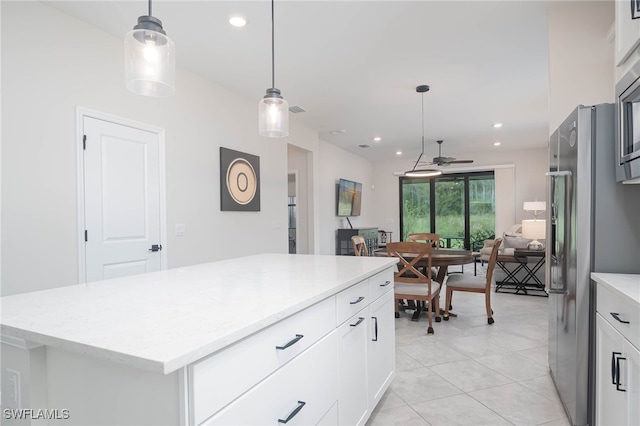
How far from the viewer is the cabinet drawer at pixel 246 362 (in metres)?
0.80

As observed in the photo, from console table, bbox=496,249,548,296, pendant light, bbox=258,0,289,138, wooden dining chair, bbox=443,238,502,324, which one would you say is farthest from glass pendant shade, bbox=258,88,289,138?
console table, bbox=496,249,548,296

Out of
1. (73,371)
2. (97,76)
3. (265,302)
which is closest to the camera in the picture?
(73,371)

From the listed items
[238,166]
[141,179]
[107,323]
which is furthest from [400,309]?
[107,323]

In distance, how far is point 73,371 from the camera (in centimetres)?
92

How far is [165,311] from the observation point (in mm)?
1097

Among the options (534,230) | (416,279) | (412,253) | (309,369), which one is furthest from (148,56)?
(534,230)

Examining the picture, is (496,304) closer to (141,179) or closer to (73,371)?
(141,179)

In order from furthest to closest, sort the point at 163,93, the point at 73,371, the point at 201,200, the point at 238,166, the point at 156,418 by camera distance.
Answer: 1. the point at 238,166
2. the point at 201,200
3. the point at 163,93
4. the point at 73,371
5. the point at 156,418

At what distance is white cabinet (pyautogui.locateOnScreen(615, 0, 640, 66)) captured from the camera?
149 centimetres

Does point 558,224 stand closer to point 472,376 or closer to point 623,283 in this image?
point 623,283

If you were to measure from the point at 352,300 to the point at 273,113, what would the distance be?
118 cm

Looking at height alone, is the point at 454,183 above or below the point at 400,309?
above

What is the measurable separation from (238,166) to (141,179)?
132 cm

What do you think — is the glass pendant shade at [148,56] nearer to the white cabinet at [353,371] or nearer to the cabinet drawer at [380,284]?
the white cabinet at [353,371]
